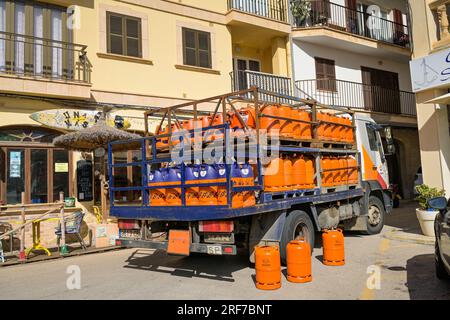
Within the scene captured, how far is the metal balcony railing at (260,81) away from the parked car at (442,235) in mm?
10734

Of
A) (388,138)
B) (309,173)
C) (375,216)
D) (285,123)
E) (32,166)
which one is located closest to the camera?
(285,123)

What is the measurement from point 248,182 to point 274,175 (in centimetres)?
68

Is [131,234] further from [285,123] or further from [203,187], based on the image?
[285,123]

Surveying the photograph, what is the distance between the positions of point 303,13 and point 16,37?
11.8 meters

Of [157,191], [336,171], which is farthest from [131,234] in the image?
[336,171]

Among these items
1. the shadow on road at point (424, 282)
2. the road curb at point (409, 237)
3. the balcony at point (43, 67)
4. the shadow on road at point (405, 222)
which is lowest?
the shadow on road at point (424, 282)

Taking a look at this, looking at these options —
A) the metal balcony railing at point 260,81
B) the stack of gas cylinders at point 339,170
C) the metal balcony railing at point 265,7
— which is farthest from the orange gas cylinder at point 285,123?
the metal balcony railing at point 265,7

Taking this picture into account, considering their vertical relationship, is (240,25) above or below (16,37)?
above

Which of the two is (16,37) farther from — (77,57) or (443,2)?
(443,2)

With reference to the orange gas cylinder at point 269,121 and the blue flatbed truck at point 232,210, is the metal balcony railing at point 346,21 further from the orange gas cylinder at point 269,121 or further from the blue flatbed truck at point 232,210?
the orange gas cylinder at point 269,121

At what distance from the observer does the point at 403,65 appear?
71.6ft

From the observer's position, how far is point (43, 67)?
11602mm

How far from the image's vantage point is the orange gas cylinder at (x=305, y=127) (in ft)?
25.4
